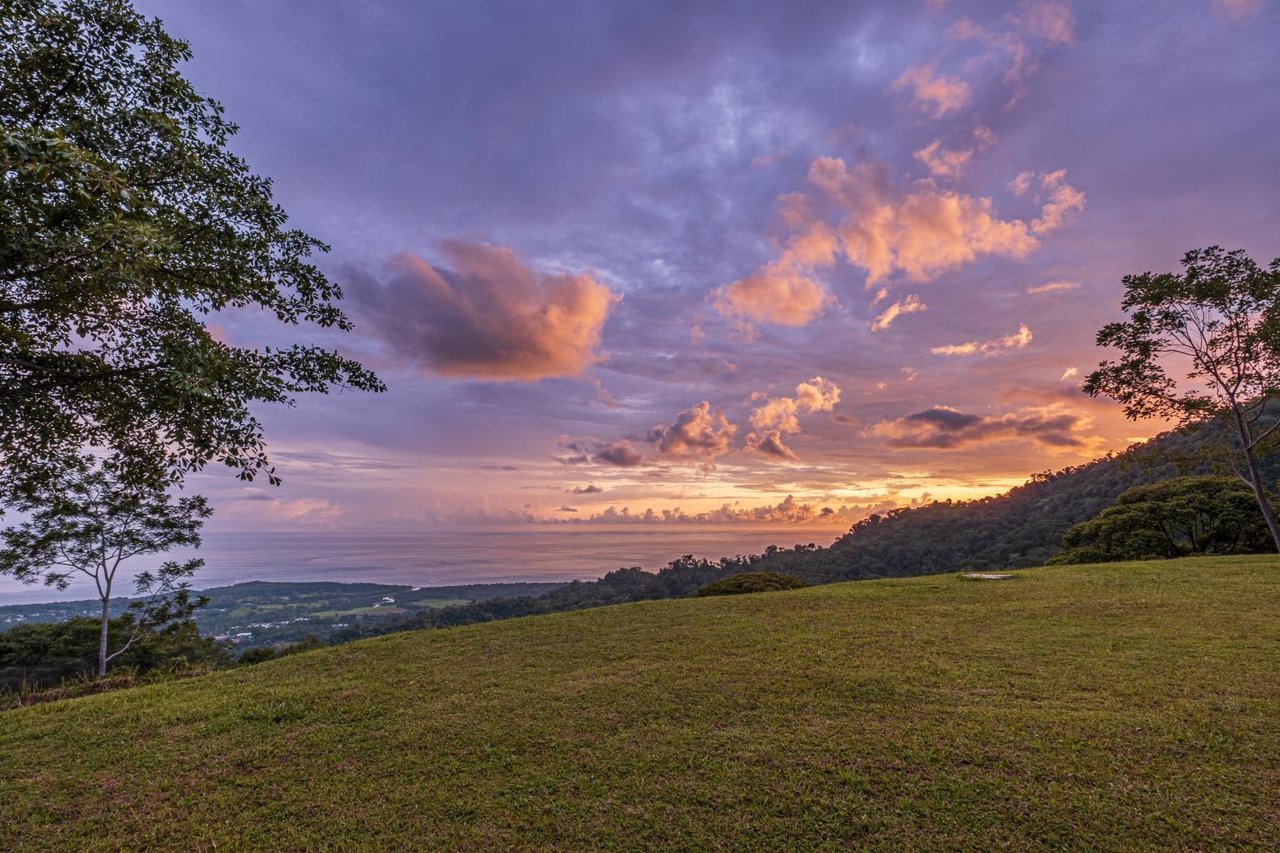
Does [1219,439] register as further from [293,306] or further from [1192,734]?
[293,306]

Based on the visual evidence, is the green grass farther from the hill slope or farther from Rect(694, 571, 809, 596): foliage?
the hill slope

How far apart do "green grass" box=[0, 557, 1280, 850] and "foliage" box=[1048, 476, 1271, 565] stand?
16032 mm

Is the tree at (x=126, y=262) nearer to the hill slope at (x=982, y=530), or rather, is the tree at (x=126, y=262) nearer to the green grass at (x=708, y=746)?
the green grass at (x=708, y=746)

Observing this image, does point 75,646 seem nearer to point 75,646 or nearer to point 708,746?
point 75,646

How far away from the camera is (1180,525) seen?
74.1 feet

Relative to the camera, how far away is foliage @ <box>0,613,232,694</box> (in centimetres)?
2456

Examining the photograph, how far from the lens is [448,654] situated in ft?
34.5

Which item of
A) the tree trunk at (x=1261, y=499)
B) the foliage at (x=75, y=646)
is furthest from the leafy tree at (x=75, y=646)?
the tree trunk at (x=1261, y=499)

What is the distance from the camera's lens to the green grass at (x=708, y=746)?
4.47 metres

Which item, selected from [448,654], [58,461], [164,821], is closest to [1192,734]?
[164,821]

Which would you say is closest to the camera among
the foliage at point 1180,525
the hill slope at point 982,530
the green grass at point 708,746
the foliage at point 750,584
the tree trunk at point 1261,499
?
the green grass at point 708,746

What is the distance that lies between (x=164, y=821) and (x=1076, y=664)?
11.6 m

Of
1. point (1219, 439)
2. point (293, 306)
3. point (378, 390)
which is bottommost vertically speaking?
point (1219, 439)

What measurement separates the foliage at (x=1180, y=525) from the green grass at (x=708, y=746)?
631 inches
